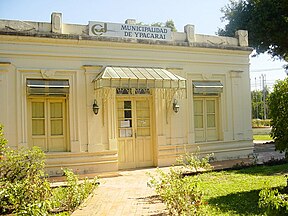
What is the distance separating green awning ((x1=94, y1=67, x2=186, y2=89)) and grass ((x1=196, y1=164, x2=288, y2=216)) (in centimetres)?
304

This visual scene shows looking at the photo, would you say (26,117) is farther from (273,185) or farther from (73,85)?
(273,185)

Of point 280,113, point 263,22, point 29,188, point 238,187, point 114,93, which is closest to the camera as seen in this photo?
point 29,188

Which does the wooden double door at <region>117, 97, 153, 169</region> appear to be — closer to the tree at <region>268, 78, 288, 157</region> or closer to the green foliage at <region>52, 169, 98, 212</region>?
the green foliage at <region>52, 169, 98, 212</region>

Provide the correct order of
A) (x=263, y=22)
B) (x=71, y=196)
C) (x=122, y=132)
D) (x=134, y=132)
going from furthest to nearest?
(x=263, y=22) < (x=134, y=132) < (x=122, y=132) < (x=71, y=196)

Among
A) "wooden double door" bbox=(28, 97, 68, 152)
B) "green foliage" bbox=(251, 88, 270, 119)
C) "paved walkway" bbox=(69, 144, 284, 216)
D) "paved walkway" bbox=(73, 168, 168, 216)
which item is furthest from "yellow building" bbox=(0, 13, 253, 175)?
"green foliage" bbox=(251, 88, 270, 119)

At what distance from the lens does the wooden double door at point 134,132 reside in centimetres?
1125

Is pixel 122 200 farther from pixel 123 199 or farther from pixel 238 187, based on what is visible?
pixel 238 187

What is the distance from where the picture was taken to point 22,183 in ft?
20.5

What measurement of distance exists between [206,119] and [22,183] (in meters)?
7.82

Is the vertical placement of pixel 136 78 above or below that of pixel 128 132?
above

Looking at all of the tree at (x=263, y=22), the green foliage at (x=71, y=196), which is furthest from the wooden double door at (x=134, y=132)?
the tree at (x=263, y=22)

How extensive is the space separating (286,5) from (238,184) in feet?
41.2

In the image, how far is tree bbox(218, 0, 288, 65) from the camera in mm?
18125

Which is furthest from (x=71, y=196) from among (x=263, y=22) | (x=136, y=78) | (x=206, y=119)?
(x=263, y=22)
